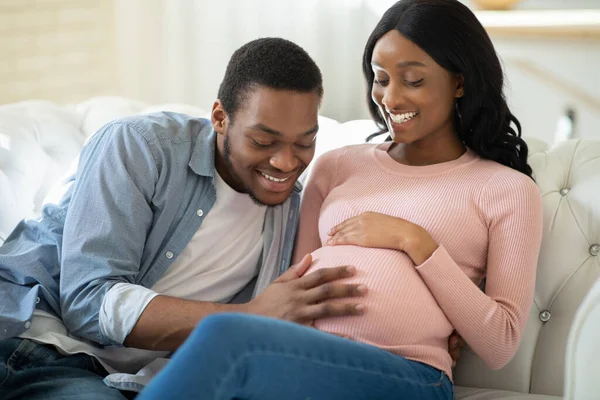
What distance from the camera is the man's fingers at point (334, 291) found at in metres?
1.42

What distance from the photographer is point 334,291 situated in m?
1.43

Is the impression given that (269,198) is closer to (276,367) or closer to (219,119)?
(219,119)

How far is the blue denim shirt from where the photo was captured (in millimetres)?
1505

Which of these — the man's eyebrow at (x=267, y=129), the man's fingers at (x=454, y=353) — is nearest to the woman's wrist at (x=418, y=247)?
the man's fingers at (x=454, y=353)

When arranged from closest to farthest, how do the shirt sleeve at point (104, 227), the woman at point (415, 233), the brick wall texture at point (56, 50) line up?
the woman at point (415, 233)
the shirt sleeve at point (104, 227)
the brick wall texture at point (56, 50)

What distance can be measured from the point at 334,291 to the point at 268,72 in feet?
1.45

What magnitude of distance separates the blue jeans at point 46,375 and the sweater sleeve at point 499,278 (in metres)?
0.60

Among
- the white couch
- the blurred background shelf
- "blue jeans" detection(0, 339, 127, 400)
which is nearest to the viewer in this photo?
"blue jeans" detection(0, 339, 127, 400)

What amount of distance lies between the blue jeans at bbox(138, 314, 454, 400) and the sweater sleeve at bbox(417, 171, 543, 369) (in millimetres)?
144

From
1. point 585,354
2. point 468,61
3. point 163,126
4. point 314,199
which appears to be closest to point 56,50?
point 163,126

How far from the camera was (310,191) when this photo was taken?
1.75m

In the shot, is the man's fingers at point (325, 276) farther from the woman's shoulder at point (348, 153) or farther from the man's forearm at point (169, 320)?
the woman's shoulder at point (348, 153)

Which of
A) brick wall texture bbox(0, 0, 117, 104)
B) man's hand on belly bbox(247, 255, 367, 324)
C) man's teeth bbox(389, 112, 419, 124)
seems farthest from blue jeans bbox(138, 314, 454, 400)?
brick wall texture bbox(0, 0, 117, 104)

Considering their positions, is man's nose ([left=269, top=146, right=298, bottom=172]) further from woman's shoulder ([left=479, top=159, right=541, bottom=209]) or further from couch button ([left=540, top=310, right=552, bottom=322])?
couch button ([left=540, top=310, right=552, bottom=322])
